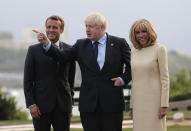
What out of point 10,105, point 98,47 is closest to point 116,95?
point 98,47

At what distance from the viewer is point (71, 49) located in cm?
536

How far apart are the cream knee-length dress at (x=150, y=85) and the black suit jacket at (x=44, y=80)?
2.90 ft

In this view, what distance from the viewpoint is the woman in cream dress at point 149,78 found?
16.3 feet

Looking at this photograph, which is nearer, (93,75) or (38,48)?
(93,75)

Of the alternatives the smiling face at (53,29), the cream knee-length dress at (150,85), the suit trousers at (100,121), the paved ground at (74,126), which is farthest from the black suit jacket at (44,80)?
the paved ground at (74,126)

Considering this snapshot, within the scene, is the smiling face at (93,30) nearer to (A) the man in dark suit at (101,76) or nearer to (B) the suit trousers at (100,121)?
(A) the man in dark suit at (101,76)

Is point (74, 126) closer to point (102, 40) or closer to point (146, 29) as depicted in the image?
point (102, 40)

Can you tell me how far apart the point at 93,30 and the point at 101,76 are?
0.46m

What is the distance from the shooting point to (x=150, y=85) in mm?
5012

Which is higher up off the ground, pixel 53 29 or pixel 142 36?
pixel 53 29

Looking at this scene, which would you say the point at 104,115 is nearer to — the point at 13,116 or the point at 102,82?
the point at 102,82

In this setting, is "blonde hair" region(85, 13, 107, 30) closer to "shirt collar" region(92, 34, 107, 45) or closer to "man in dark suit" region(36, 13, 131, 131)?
"man in dark suit" region(36, 13, 131, 131)

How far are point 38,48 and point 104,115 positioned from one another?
1087mm

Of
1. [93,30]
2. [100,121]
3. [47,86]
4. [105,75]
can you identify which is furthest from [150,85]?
[47,86]
